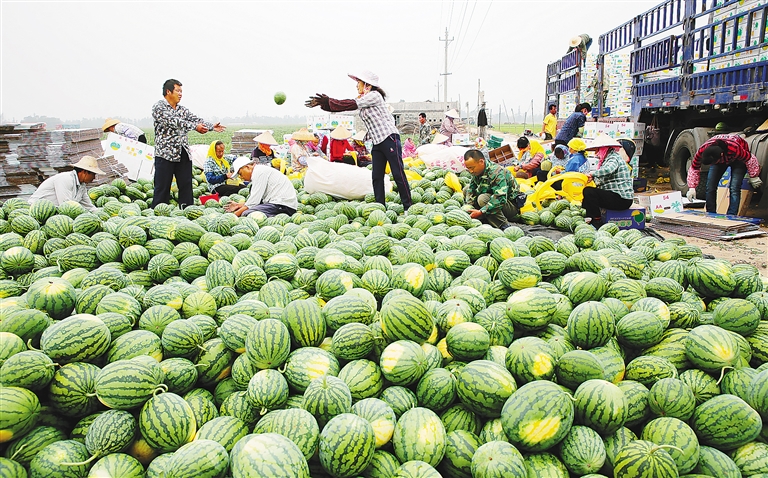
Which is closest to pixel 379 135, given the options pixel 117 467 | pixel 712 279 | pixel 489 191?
pixel 489 191

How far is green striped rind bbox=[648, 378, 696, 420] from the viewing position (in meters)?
1.88

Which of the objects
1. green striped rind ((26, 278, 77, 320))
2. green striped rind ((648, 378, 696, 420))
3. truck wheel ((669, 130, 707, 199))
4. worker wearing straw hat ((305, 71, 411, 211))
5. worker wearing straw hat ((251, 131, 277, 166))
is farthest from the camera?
worker wearing straw hat ((251, 131, 277, 166))

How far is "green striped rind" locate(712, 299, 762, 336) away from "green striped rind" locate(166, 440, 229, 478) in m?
2.50

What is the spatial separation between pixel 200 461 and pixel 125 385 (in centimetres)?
49

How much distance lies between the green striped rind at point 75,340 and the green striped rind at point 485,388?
158cm

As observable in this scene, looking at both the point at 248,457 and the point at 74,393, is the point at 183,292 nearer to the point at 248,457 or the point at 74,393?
the point at 74,393

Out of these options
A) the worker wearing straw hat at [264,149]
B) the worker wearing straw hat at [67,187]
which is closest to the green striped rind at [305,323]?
the worker wearing straw hat at [67,187]

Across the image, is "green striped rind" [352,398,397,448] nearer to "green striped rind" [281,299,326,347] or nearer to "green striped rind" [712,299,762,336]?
"green striped rind" [281,299,326,347]

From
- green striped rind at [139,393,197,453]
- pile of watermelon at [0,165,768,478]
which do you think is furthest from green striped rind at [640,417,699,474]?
green striped rind at [139,393,197,453]

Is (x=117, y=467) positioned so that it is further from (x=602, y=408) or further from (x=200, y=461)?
(x=602, y=408)

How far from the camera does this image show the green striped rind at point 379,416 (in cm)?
174

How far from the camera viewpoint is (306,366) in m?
1.98

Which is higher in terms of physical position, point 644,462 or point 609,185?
point 609,185

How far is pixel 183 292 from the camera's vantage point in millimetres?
2623
